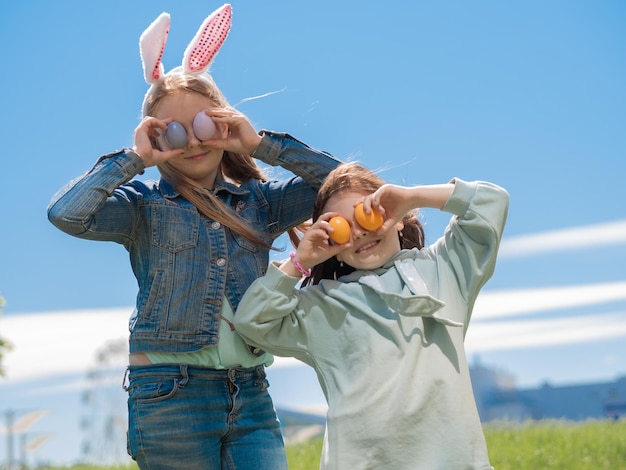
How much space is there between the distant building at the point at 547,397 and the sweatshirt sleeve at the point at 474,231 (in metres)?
53.2

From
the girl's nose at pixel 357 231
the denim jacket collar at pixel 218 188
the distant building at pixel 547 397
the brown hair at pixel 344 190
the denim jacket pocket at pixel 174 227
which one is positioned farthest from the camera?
the distant building at pixel 547 397

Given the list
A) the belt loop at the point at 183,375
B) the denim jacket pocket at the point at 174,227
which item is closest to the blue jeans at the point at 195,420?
the belt loop at the point at 183,375

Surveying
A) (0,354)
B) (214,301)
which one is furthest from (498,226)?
(0,354)

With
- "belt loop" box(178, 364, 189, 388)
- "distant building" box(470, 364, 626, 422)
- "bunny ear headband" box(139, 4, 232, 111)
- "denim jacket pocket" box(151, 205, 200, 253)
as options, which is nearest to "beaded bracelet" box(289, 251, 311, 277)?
"denim jacket pocket" box(151, 205, 200, 253)

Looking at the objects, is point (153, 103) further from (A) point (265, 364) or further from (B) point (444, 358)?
(B) point (444, 358)

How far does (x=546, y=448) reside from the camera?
666 centimetres

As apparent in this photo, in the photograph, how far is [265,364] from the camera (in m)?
2.94

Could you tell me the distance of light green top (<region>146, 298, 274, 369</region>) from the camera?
277 centimetres

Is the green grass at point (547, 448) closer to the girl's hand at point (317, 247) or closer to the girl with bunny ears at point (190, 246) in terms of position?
the girl with bunny ears at point (190, 246)

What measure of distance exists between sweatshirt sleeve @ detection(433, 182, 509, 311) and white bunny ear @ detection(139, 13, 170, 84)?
1080 millimetres

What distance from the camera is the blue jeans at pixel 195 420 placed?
2740mm

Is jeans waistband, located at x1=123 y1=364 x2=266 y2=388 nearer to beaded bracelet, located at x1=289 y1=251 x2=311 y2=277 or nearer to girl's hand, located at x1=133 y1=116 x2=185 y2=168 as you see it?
beaded bracelet, located at x1=289 y1=251 x2=311 y2=277

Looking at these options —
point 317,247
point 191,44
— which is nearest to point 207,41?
point 191,44

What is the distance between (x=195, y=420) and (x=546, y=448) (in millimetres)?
4584
